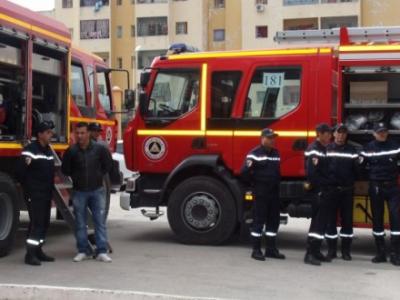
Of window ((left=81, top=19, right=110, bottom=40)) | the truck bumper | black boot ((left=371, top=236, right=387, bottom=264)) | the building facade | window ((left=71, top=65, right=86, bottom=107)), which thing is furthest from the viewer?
window ((left=81, top=19, right=110, bottom=40))

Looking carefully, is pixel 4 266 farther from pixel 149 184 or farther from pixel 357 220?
pixel 357 220

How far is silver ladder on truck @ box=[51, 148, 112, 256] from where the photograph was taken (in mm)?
8570

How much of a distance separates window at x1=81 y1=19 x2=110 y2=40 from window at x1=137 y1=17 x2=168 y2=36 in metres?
3.00

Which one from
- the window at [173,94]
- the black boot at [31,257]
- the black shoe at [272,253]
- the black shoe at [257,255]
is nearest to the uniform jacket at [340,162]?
the black shoe at [272,253]

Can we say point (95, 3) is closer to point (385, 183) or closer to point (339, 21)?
point (339, 21)

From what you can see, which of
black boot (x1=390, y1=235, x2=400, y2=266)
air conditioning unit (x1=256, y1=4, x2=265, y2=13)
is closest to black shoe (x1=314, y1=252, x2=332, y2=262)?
black boot (x1=390, y1=235, x2=400, y2=266)

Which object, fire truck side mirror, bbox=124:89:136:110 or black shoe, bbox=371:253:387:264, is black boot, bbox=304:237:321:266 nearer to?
black shoe, bbox=371:253:387:264

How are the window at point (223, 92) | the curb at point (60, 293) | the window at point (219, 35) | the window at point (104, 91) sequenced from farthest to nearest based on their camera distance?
the window at point (219, 35), the window at point (104, 91), the window at point (223, 92), the curb at point (60, 293)

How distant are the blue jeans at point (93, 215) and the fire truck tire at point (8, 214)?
2.81 feet

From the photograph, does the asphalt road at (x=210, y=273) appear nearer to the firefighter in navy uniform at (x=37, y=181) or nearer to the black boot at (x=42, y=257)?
the black boot at (x=42, y=257)

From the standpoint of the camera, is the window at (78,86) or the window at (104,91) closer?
the window at (78,86)

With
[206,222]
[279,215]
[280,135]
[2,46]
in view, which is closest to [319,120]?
[280,135]

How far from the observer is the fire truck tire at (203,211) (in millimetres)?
9172

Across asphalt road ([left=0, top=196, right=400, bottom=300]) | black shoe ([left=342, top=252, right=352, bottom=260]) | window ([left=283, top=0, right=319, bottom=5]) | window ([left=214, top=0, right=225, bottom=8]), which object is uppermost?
window ([left=214, top=0, right=225, bottom=8])
